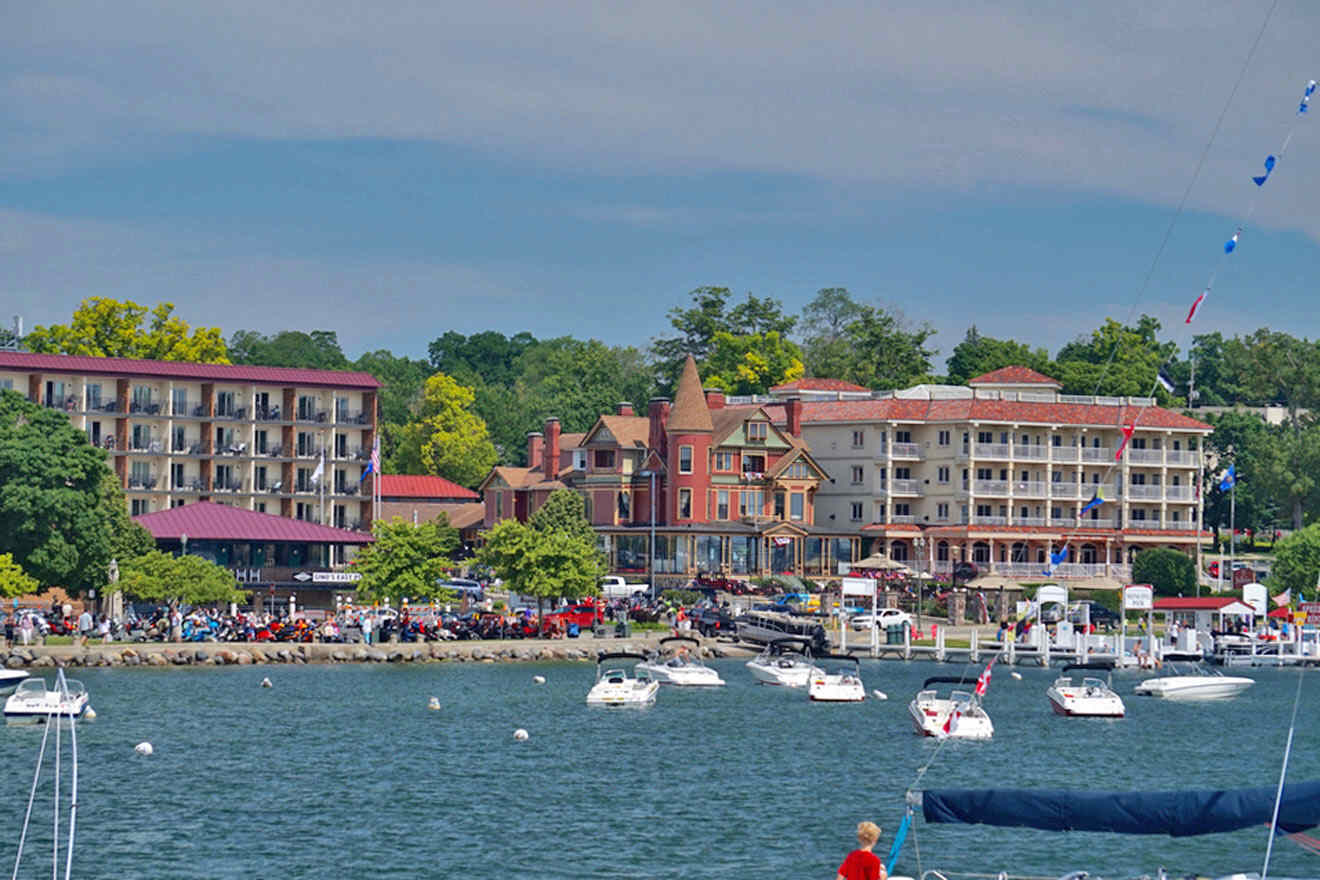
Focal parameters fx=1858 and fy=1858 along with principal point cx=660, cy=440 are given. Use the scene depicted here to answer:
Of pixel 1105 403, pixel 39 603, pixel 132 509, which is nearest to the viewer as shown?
pixel 39 603

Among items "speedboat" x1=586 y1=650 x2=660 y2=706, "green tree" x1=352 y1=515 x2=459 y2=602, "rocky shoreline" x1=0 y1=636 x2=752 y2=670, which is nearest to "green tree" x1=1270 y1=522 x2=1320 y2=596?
"rocky shoreline" x1=0 y1=636 x2=752 y2=670

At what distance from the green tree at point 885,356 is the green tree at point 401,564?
82.3 metres

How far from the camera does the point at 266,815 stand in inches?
1818

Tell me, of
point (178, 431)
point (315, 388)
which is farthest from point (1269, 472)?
point (178, 431)

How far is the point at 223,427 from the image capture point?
420ft

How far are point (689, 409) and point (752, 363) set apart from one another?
34950 mm

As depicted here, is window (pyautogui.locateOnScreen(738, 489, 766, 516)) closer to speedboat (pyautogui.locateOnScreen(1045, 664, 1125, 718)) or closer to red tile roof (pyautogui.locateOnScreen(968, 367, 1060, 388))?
red tile roof (pyautogui.locateOnScreen(968, 367, 1060, 388))

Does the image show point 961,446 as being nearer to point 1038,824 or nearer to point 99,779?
point 99,779

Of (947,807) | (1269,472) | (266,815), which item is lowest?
(266,815)

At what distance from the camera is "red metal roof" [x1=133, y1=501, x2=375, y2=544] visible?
107m

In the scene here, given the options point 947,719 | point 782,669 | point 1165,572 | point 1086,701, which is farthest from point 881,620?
point 947,719

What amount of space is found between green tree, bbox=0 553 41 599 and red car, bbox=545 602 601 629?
25747 millimetres

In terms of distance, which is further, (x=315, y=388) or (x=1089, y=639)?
(x=315, y=388)

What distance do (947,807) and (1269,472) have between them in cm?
12700
